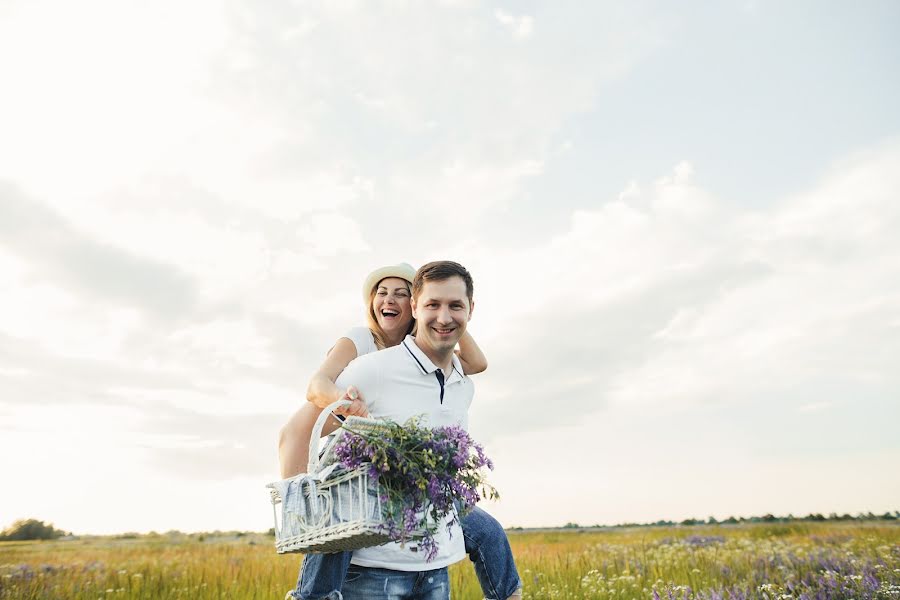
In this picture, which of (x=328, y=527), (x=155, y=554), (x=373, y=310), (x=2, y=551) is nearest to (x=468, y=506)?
(x=328, y=527)

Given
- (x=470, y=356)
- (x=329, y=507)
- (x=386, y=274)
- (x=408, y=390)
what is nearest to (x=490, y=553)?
(x=470, y=356)

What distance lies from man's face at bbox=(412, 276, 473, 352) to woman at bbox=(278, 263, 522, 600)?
19.8 inches

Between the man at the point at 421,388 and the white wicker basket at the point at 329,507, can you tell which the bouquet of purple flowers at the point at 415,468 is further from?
the man at the point at 421,388

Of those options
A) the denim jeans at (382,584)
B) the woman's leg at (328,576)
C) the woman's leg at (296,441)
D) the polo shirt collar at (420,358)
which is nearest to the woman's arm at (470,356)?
the polo shirt collar at (420,358)

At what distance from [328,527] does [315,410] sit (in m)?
1.43

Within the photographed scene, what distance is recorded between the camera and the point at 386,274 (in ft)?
17.1

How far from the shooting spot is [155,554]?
10859 millimetres

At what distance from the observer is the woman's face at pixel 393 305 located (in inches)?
200

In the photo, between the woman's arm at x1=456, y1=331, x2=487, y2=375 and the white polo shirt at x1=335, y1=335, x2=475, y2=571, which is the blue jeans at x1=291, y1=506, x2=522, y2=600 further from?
the woman's arm at x1=456, y1=331, x2=487, y2=375

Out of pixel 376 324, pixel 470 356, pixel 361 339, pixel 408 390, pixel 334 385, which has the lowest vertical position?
pixel 408 390

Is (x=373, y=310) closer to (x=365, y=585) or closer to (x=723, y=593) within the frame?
(x=365, y=585)

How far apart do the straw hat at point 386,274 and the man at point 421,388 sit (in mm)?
1244

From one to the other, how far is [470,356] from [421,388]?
3.40 ft

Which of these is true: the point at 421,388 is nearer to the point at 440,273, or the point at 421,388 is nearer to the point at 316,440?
the point at 440,273
